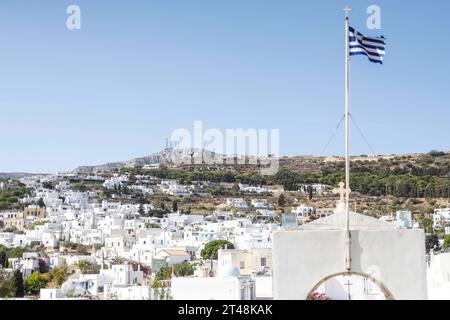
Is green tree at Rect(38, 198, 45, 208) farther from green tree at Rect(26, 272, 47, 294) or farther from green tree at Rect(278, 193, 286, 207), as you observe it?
green tree at Rect(26, 272, 47, 294)

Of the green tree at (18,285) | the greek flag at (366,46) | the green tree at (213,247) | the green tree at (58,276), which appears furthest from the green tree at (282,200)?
the greek flag at (366,46)

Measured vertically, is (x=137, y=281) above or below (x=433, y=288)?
below

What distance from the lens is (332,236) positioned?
8797 millimetres

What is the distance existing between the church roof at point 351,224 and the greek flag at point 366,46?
226 cm

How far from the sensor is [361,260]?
343 inches

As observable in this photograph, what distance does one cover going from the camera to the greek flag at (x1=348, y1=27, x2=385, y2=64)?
10.2 m

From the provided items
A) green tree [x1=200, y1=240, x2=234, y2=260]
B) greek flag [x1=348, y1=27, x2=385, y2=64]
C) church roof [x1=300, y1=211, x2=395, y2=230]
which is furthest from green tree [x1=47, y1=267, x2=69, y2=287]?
church roof [x1=300, y1=211, x2=395, y2=230]

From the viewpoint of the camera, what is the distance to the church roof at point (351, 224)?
894 cm

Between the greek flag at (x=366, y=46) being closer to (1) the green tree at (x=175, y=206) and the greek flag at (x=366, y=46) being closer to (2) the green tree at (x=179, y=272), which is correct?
(2) the green tree at (x=179, y=272)

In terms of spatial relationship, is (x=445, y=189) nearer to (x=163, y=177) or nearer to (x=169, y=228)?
(x=169, y=228)

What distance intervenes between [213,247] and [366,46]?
170ft

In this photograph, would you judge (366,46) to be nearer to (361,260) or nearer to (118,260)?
(361,260)

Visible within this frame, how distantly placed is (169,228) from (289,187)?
20.8m
